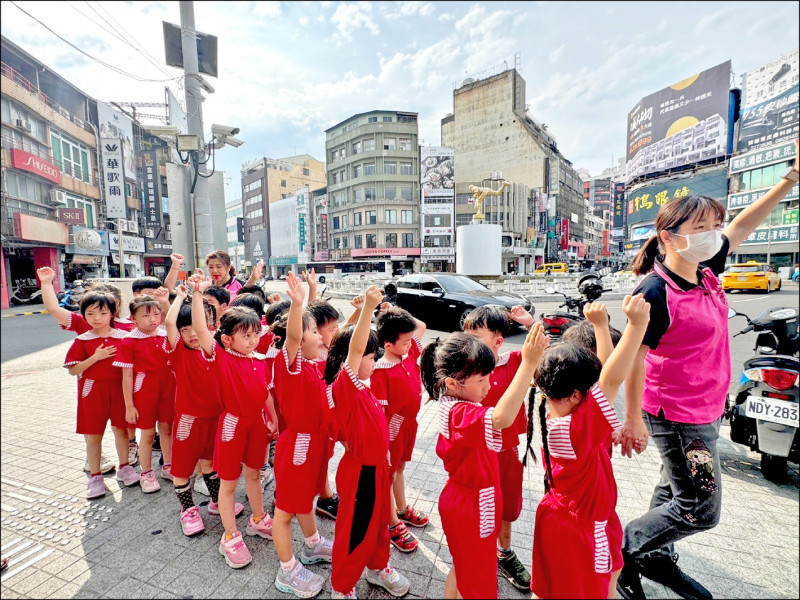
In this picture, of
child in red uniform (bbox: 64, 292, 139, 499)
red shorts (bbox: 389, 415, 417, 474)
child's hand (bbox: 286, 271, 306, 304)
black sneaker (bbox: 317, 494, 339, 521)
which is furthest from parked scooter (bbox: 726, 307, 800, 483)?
child in red uniform (bbox: 64, 292, 139, 499)

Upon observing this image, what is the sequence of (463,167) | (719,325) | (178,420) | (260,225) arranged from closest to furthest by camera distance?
(719,325) → (178,420) → (463,167) → (260,225)

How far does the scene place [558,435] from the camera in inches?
56.7

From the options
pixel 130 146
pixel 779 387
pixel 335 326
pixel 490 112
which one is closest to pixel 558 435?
pixel 335 326

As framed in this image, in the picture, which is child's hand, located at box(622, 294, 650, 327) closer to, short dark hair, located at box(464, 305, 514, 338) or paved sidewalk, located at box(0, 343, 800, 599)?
short dark hair, located at box(464, 305, 514, 338)

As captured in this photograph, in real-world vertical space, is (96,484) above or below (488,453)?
below

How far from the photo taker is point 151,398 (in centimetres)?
280

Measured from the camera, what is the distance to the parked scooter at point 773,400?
7.96 ft

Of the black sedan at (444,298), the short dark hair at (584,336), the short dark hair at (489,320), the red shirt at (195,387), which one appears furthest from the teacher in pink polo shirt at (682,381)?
the black sedan at (444,298)

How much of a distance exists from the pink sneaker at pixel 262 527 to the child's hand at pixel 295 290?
1.49 m

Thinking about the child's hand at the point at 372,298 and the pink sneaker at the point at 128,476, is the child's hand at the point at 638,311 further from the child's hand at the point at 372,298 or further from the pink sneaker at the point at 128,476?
the pink sneaker at the point at 128,476

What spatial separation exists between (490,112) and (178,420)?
49.5 m

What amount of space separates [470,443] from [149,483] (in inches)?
106

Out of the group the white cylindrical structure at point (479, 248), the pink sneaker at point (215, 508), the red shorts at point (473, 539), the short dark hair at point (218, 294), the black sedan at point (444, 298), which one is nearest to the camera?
the red shorts at point (473, 539)

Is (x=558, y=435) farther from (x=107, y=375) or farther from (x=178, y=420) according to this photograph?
(x=107, y=375)
